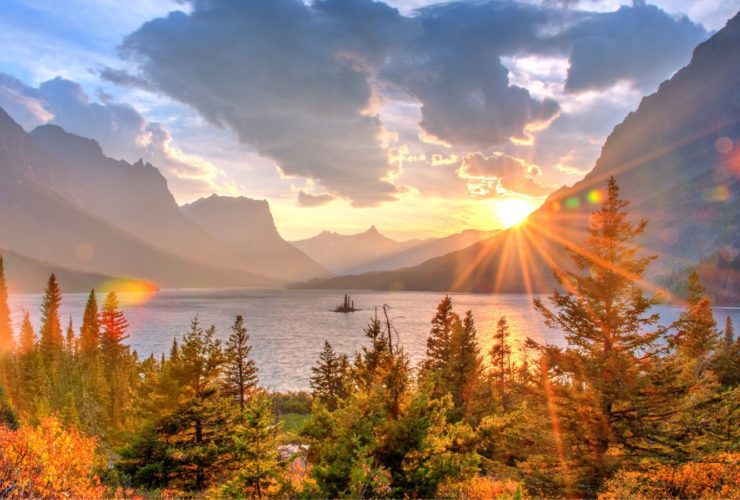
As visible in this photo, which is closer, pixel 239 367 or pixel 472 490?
pixel 472 490

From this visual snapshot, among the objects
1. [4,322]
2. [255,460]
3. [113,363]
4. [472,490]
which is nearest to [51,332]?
[4,322]

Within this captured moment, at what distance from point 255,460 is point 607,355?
39.3 feet

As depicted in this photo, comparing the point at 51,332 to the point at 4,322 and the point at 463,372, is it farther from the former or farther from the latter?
the point at 463,372

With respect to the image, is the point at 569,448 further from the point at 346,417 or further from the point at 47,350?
the point at 47,350

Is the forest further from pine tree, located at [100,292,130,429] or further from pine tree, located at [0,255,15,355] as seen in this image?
pine tree, located at [0,255,15,355]

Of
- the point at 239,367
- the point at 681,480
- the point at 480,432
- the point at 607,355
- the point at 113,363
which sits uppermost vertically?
the point at 607,355

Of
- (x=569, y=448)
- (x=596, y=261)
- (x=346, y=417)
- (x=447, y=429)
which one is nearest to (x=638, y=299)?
(x=596, y=261)

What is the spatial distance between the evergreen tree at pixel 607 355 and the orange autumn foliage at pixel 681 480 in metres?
0.63

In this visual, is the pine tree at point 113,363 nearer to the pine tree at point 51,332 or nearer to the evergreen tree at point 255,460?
the pine tree at point 51,332

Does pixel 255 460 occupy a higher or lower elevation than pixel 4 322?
higher

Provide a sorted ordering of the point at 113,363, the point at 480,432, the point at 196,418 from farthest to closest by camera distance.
→ the point at 113,363 → the point at 196,418 → the point at 480,432

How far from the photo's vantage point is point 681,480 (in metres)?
13.6

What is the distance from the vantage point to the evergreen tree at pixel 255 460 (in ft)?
39.2

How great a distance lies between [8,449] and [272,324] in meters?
139
